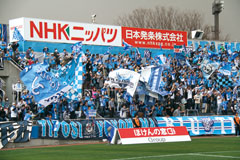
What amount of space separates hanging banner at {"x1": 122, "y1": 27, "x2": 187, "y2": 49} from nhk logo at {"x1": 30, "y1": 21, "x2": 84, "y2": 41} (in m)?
4.27

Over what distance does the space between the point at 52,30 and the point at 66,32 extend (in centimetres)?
107

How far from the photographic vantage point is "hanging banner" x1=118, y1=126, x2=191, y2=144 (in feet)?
72.7

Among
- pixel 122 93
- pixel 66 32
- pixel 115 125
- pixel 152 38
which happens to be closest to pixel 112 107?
pixel 122 93

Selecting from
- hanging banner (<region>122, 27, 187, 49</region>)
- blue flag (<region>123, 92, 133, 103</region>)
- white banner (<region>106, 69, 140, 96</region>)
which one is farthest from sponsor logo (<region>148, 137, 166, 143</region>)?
hanging banner (<region>122, 27, 187, 49</region>)

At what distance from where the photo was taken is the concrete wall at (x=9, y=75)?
2906 cm

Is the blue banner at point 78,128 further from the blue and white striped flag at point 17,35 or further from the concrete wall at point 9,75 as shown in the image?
the blue and white striped flag at point 17,35

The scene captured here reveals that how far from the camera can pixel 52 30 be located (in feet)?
107

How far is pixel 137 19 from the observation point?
6744cm

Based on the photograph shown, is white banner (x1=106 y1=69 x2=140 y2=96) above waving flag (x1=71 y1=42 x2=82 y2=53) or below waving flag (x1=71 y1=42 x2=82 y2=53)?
below

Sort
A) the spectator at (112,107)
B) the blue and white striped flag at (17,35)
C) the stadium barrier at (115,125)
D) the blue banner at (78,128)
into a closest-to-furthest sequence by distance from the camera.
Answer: the blue banner at (78,128) < the stadium barrier at (115,125) < the spectator at (112,107) < the blue and white striped flag at (17,35)

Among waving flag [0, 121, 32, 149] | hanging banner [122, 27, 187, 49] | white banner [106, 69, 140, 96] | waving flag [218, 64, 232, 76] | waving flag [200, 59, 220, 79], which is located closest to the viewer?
waving flag [0, 121, 32, 149]

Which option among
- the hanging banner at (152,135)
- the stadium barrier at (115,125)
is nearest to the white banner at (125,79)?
the stadium barrier at (115,125)

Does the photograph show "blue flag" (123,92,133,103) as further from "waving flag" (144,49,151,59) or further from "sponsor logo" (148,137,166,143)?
"sponsor logo" (148,137,166,143)

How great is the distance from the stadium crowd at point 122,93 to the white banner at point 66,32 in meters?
1.34
